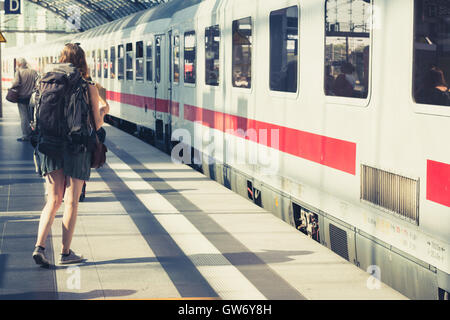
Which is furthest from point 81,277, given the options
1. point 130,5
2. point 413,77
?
point 130,5

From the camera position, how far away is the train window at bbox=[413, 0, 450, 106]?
4781mm

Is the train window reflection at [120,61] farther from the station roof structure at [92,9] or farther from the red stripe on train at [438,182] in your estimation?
the station roof structure at [92,9]

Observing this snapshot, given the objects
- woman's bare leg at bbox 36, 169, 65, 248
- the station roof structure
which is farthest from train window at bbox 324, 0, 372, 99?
the station roof structure

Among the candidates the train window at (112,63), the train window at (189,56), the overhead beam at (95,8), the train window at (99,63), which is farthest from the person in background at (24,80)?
the overhead beam at (95,8)

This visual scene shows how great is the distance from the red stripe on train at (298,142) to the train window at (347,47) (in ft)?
1.46

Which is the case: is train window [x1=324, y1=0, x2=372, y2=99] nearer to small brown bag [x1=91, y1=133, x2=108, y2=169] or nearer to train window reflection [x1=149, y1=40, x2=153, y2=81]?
small brown bag [x1=91, y1=133, x2=108, y2=169]

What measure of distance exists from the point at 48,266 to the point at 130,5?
40679 mm

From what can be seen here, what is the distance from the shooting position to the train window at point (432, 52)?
4.78m

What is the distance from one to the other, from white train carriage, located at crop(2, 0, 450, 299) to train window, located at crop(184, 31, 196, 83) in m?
0.38

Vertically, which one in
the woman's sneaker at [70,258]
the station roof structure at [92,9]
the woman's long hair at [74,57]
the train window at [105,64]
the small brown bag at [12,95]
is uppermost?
the station roof structure at [92,9]

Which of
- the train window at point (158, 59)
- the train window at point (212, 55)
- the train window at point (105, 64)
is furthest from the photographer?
the train window at point (105, 64)
